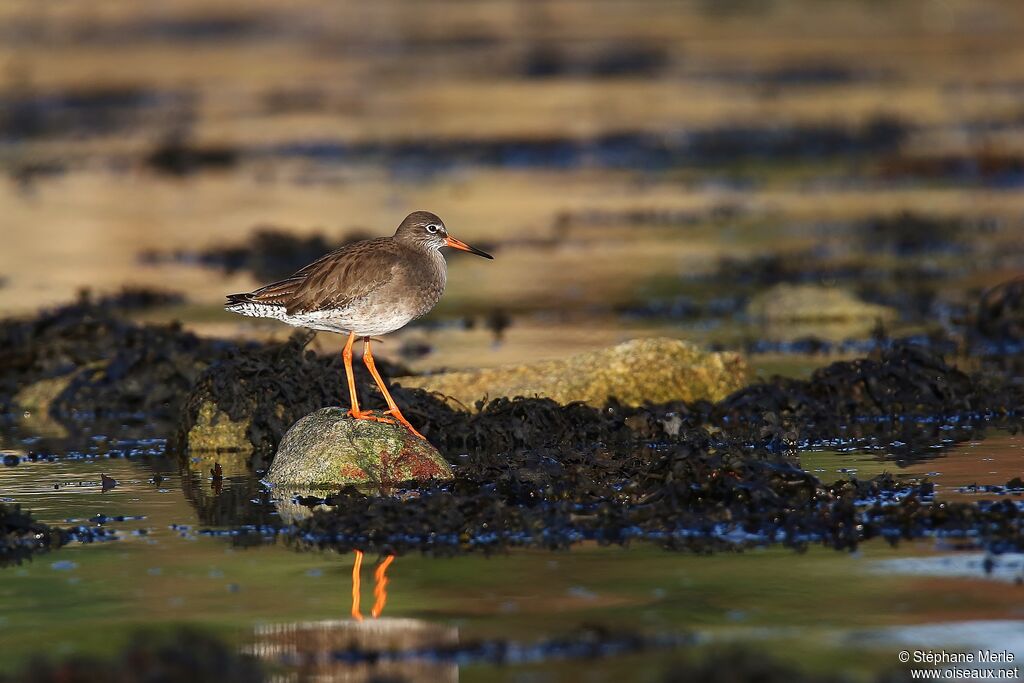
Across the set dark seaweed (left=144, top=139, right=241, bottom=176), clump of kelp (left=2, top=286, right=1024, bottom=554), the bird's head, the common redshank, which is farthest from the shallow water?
dark seaweed (left=144, top=139, right=241, bottom=176)

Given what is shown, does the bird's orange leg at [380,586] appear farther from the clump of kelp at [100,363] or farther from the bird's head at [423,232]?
the clump of kelp at [100,363]

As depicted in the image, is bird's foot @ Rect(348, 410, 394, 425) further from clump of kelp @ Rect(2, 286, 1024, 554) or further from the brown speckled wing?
the brown speckled wing

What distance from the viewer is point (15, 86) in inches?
1554

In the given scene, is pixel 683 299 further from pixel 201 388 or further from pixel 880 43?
pixel 880 43

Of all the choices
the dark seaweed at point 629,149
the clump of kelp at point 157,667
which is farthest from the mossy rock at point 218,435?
the dark seaweed at point 629,149

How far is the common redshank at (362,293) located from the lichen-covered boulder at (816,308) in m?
5.62

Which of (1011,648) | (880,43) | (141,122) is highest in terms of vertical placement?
(880,43)

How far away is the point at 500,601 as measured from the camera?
754cm

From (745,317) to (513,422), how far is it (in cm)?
564

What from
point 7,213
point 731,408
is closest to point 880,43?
point 7,213

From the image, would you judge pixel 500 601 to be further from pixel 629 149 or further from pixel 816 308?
pixel 629 149

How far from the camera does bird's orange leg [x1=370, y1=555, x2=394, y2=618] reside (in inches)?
296

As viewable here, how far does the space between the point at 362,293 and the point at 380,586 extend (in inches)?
107

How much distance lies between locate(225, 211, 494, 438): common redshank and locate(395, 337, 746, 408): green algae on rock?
119 cm
